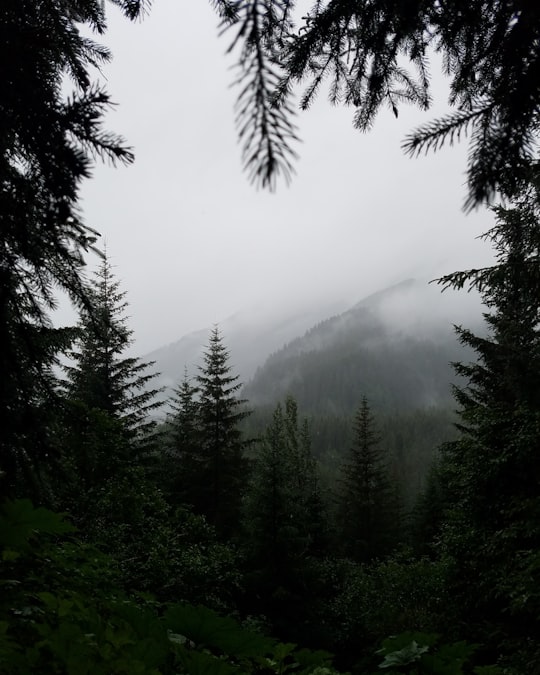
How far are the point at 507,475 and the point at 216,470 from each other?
1582cm

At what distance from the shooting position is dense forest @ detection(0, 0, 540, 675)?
1690 millimetres

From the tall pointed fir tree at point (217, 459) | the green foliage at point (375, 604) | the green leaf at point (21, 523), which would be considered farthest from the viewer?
the tall pointed fir tree at point (217, 459)

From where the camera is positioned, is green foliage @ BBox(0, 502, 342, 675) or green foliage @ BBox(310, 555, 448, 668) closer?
green foliage @ BBox(0, 502, 342, 675)

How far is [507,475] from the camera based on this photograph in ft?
30.0

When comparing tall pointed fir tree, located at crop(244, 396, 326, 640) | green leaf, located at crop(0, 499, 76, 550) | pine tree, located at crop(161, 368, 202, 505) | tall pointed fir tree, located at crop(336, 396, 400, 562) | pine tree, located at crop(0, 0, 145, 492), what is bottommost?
tall pointed fir tree, located at crop(336, 396, 400, 562)

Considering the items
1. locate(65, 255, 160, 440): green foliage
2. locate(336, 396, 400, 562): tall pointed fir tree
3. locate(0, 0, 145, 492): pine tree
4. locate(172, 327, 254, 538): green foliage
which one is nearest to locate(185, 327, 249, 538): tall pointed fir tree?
locate(172, 327, 254, 538): green foliage

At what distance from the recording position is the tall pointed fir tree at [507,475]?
6555mm

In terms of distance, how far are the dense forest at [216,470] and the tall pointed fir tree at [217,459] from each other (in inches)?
4.9

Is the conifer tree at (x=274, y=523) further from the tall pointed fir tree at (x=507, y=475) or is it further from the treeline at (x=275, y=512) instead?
the tall pointed fir tree at (x=507, y=475)

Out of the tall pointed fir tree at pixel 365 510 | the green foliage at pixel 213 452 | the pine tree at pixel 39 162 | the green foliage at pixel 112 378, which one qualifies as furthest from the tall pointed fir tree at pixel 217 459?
the pine tree at pixel 39 162

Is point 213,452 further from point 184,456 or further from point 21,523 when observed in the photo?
point 21,523

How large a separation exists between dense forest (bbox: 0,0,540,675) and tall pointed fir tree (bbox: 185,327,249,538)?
125mm

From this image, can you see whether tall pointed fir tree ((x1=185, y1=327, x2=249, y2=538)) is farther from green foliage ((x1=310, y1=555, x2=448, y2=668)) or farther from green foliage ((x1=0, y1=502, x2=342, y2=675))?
green foliage ((x1=0, y1=502, x2=342, y2=675))

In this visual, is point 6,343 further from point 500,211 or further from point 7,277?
point 500,211
